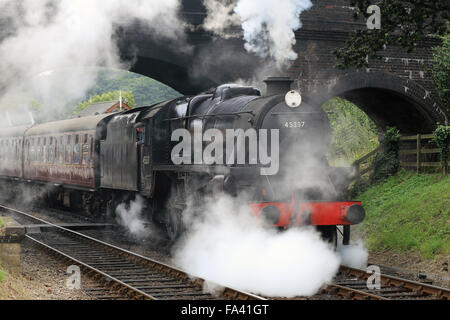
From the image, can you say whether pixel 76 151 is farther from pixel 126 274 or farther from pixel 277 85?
pixel 277 85

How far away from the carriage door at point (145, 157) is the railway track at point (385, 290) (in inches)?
179

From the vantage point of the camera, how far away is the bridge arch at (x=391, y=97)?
59.8 feet

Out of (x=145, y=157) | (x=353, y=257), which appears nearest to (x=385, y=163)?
(x=353, y=257)

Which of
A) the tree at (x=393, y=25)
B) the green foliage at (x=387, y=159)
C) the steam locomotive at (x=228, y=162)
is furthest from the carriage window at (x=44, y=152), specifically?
the tree at (x=393, y=25)

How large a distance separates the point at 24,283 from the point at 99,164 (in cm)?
791

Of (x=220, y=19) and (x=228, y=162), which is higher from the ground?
(x=220, y=19)

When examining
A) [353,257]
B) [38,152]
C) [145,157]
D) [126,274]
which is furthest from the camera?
[38,152]

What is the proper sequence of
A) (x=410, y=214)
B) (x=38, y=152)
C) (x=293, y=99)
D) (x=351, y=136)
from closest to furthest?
(x=293, y=99), (x=410, y=214), (x=38, y=152), (x=351, y=136)

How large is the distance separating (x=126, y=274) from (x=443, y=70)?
40.3 ft

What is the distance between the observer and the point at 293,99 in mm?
9656

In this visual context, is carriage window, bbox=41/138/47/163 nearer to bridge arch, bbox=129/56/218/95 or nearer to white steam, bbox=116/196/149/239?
bridge arch, bbox=129/56/218/95

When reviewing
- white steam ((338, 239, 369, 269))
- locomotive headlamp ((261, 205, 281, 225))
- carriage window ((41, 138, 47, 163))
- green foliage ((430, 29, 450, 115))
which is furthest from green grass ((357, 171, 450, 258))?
carriage window ((41, 138, 47, 163))

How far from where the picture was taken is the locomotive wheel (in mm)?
11337

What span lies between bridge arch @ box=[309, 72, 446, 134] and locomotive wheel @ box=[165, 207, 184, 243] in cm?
737
